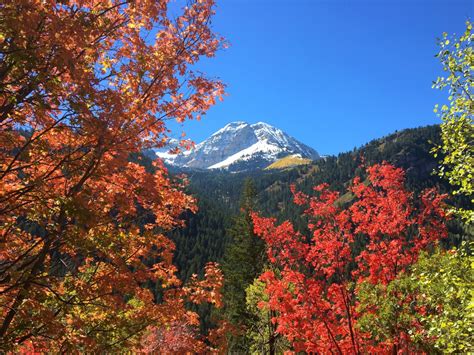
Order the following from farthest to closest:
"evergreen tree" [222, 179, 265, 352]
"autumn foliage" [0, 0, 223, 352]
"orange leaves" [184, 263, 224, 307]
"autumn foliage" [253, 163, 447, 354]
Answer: "evergreen tree" [222, 179, 265, 352] < "autumn foliage" [253, 163, 447, 354] < "orange leaves" [184, 263, 224, 307] < "autumn foliage" [0, 0, 223, 352]

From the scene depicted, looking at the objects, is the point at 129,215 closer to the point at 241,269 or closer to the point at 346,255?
the point at 346,255

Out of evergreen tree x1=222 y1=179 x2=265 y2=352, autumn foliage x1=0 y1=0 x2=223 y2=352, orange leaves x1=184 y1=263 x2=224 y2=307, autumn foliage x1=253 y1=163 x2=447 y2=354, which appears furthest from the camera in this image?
evergreen tree x1=222 y1=179 x2=265 y2=352

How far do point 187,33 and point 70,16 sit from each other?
2527mm

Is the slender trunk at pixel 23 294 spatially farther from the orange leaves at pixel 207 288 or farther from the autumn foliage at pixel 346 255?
the autumn foliage at pixel 346 255

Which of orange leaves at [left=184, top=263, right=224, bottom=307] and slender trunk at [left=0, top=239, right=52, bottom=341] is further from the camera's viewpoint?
orange leaves at [left=184, top=263, right=224, bottom=307]

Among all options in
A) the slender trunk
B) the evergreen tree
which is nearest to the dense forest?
the slender trunk

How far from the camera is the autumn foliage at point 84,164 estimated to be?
4590mm

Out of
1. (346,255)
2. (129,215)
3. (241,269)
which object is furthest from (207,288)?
(241,269)

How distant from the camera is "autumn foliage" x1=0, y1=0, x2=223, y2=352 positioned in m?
4.59

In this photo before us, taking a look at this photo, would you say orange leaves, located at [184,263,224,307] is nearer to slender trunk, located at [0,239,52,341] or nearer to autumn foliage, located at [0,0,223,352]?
autumn foliage, located at [0,0,223,352]

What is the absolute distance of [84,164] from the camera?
538 cm

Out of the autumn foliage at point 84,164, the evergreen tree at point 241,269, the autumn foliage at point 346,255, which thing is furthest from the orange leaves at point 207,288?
the evergreen tree at point 241,269

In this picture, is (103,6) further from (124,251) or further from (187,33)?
(124,251)

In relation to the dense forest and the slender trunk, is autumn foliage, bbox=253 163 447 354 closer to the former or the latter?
the dense forest
